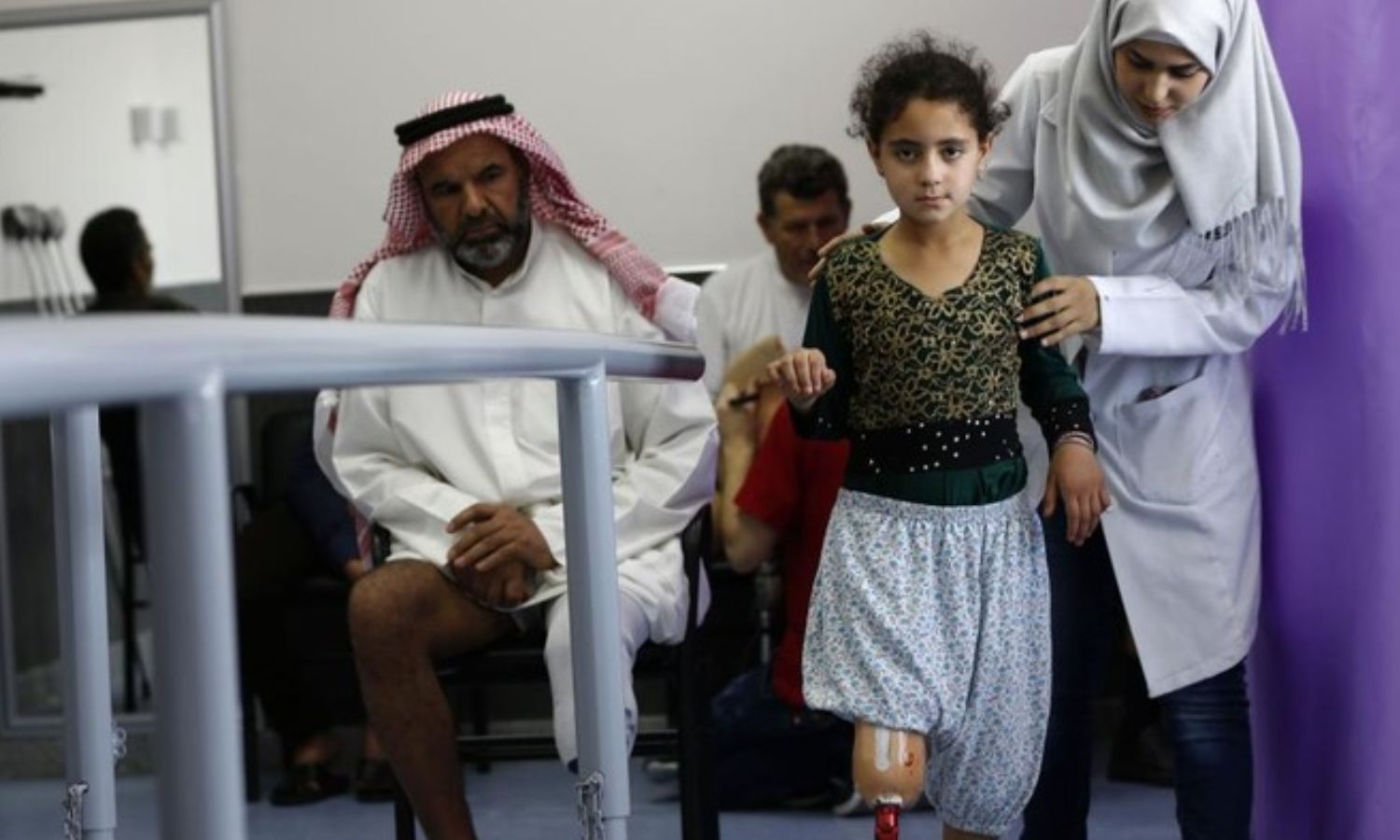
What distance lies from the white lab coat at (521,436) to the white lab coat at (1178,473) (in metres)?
0.72

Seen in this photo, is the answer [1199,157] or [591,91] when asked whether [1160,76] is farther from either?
[591,91]

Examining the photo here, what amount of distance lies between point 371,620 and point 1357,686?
1366 mm

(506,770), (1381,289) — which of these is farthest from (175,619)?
(506,770)

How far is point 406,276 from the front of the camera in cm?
339

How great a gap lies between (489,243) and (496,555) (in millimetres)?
565

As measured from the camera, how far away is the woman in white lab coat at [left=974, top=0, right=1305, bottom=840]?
8.31 feet

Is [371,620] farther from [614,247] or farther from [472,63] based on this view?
[472,63]

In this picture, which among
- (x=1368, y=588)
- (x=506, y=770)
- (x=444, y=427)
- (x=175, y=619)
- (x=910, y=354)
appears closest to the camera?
(x=175, y=619)

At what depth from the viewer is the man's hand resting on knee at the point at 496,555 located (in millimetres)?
2994

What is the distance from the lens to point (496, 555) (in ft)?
9.81

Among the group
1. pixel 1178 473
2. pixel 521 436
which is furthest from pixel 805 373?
pixel 521 436

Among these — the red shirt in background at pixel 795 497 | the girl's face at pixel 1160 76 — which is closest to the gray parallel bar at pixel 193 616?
the girl's face at pixel 1160 76

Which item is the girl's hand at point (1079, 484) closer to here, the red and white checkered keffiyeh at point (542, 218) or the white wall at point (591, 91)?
the red and white checkered keffiyeh at point (542, 218)

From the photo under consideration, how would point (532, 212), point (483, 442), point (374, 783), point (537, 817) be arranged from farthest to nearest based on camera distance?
1. point (374, 783)
2. point (537, 817)
3. point (532, 212)
4. point (483, 442)
